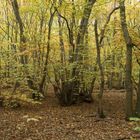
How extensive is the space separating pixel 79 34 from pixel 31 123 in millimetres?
6114

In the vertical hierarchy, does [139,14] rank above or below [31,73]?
above

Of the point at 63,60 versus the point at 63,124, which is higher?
the point at 63,60

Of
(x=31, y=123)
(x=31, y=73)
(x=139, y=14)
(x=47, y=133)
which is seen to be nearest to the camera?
(x=47, y=133)

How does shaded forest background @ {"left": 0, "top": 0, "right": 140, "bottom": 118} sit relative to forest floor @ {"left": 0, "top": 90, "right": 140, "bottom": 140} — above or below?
above

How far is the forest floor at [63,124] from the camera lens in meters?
10.0

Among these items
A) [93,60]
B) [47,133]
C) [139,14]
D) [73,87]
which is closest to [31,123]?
[47,133]

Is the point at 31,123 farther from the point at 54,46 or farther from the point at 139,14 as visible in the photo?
the point at 139,14

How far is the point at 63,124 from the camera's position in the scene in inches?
465

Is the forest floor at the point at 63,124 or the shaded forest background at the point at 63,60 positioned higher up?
the shaded forest background at the point at 63,60

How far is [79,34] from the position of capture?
15.8 meters

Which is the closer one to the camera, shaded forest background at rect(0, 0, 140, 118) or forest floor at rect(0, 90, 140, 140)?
forest floor at rect(0, 90, 140, 140)

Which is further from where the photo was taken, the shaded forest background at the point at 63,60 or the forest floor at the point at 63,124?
the shaded forest background at the point at 63,60

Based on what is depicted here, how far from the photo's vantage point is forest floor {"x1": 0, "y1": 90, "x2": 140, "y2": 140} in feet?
33.0

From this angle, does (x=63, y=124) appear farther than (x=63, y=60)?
No
